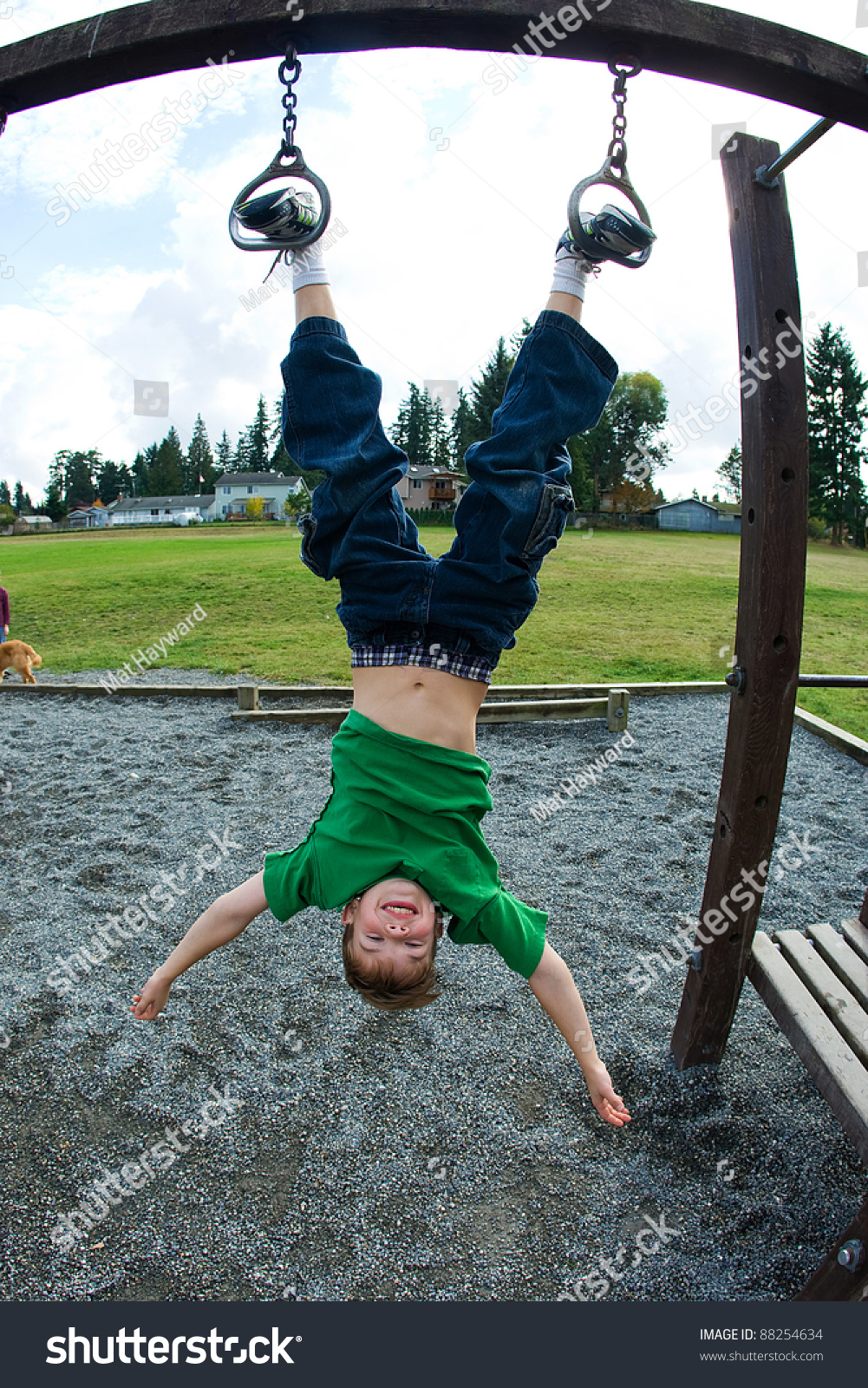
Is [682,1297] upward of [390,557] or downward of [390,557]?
downward

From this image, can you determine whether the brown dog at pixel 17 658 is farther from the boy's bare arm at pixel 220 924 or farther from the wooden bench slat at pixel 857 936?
the wooden bench slat at pixel 857 936

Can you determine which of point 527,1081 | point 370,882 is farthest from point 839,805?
point 370,882

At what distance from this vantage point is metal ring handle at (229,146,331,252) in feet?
7.34

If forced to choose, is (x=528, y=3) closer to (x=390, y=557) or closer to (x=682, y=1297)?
(x=390, y=557)

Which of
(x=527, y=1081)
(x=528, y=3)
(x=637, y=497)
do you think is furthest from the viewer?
(x=637, y=497)

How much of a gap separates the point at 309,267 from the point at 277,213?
0.22 meters

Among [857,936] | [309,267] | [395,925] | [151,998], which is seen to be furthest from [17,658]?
[857,936]

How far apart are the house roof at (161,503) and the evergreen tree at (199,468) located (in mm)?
790

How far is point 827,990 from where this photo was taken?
9.69ft

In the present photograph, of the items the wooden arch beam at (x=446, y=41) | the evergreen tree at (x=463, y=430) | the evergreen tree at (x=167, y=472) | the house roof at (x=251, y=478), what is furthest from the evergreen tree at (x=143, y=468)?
the wooden arch beam at (x=446, y=41)

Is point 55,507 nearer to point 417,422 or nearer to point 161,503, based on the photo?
point 161,503

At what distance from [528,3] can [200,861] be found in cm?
432

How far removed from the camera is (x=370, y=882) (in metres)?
2.37

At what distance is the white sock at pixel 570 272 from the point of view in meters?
2.44
